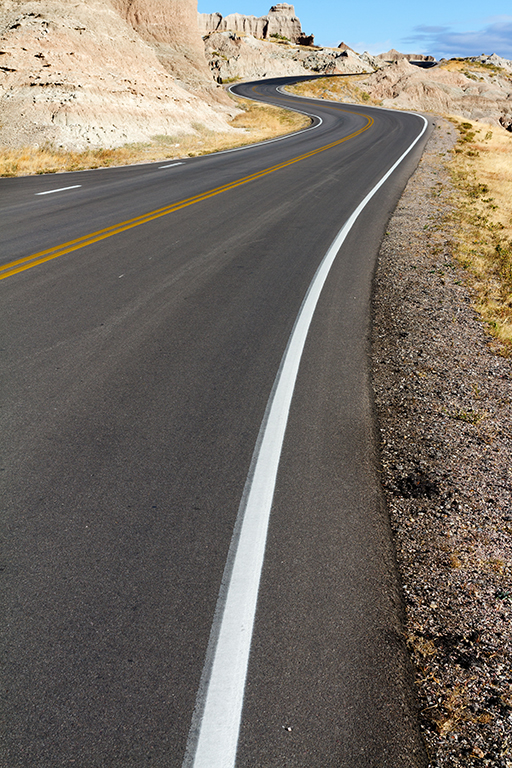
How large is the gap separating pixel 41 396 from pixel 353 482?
2.77 meters

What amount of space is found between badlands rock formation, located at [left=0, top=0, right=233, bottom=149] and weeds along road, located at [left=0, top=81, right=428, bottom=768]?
1812 cm

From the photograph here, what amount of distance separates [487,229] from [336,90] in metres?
58.5

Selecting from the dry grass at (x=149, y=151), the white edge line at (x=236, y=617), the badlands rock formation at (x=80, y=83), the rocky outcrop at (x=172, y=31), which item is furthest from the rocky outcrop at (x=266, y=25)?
the white edge line at (x=236, y=617)

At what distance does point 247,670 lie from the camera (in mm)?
2496

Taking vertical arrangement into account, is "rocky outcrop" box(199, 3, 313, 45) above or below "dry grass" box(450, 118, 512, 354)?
above

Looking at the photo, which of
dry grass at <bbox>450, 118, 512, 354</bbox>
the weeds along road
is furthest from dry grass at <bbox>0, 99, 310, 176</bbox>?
the weeds along road

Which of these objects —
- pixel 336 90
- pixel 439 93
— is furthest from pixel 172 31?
pixel 439 93

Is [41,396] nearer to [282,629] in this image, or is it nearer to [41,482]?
[41,482]

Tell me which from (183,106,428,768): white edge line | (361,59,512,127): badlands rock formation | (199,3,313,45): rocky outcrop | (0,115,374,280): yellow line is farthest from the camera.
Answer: (199,3,313,45): rocky outcrop

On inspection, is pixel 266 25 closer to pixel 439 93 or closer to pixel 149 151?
pixel 439 93

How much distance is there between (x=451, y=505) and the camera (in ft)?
12.1

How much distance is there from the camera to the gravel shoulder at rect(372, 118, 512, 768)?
94.4 inches

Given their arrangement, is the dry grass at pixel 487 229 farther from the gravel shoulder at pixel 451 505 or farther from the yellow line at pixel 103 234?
the yellow line at pixel 103 234

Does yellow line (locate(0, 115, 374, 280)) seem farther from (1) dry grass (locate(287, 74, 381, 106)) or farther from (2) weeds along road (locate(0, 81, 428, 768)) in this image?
(1) dry grass (locate(287, 74, 381, 106))
